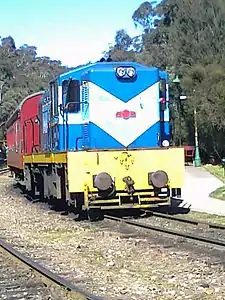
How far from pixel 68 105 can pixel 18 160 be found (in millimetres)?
10076

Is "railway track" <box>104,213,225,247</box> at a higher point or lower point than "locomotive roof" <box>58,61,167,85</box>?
lower

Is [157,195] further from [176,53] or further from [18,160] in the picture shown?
[176,53]

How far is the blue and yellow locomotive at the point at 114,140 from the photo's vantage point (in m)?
14.9

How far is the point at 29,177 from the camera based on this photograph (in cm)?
2125

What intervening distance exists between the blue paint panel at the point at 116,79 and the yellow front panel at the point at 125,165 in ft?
4.85

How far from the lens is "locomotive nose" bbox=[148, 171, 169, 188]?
15.0 metres

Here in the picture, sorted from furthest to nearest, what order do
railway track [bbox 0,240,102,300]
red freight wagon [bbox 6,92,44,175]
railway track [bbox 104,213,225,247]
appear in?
red freight wagon [bbox 6,92,44,175] < railway track [bbox 104,213,225,247] < railway track [bbox 0,240,102,300]

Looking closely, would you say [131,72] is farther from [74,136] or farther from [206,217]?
[206,217]

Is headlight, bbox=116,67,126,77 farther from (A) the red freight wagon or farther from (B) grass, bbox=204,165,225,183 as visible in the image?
(B) grass, bbox=204,165,225,183

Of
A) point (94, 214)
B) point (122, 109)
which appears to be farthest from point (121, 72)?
point (94, 214)

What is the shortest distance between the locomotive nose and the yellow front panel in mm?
195

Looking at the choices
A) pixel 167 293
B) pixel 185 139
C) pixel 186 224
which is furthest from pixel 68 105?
pixel 185 139

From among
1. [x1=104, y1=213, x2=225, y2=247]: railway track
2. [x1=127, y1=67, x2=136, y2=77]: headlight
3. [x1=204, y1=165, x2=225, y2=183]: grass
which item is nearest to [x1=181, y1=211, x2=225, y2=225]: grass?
[x1=104, y1=213, x2=225, y2=247]: railway track

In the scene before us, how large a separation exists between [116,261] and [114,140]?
616cm
